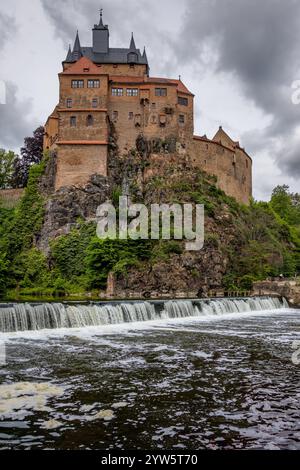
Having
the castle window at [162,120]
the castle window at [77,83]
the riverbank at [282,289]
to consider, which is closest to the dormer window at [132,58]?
the castle window at [162,120]

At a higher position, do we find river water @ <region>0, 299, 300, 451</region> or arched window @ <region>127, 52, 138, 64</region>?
arched window @ <region>127, 52, 138, 64</region>

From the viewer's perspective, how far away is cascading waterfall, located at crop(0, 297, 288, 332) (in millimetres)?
19562

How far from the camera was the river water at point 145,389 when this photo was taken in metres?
7.04

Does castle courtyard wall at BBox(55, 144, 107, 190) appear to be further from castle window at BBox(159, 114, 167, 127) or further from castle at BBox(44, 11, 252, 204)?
castle window at BBox(159, 114, 167, 127)

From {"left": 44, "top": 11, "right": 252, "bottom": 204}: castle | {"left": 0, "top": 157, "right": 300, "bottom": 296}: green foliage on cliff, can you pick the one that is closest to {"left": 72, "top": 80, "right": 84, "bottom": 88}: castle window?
{"left": 44, "top": 11, "right": 252, "bottom": 204}: castle

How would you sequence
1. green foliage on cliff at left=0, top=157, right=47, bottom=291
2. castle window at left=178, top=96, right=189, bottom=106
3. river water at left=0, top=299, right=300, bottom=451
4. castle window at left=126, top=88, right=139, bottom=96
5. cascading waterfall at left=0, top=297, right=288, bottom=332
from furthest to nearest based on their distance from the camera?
castle window at left=178, top=96, right=189, bottom=106 < castle window at left=126, top=88, right=139, bottom=96 < green foliage on cliff at left=0, top=157, right=47, bottom=291 < cascading waterfall at left=0, top=297, right=288, bottom=332 < river water at left=0, top=299, right=300, bottom=451

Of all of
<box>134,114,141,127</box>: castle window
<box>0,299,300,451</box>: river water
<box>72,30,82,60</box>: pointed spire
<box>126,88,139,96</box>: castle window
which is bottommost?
<box>0,299,300,451</box>: river water

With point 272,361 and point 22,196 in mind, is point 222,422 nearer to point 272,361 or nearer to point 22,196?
point 272,361

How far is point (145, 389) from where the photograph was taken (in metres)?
9.82

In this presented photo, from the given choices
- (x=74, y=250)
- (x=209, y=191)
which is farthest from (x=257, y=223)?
(x=74, y=250)

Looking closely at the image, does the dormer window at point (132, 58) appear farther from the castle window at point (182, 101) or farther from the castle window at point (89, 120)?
the castle window at point (89, 120)

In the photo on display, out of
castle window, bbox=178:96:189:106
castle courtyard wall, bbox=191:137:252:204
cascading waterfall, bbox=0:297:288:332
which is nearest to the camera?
cascading waterfall, bbox=0:297:288:332

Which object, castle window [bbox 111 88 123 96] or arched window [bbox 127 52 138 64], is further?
arched window [bbox 127 52 138 64]

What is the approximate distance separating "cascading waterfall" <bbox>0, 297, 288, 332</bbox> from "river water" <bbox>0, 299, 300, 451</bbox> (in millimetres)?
146
